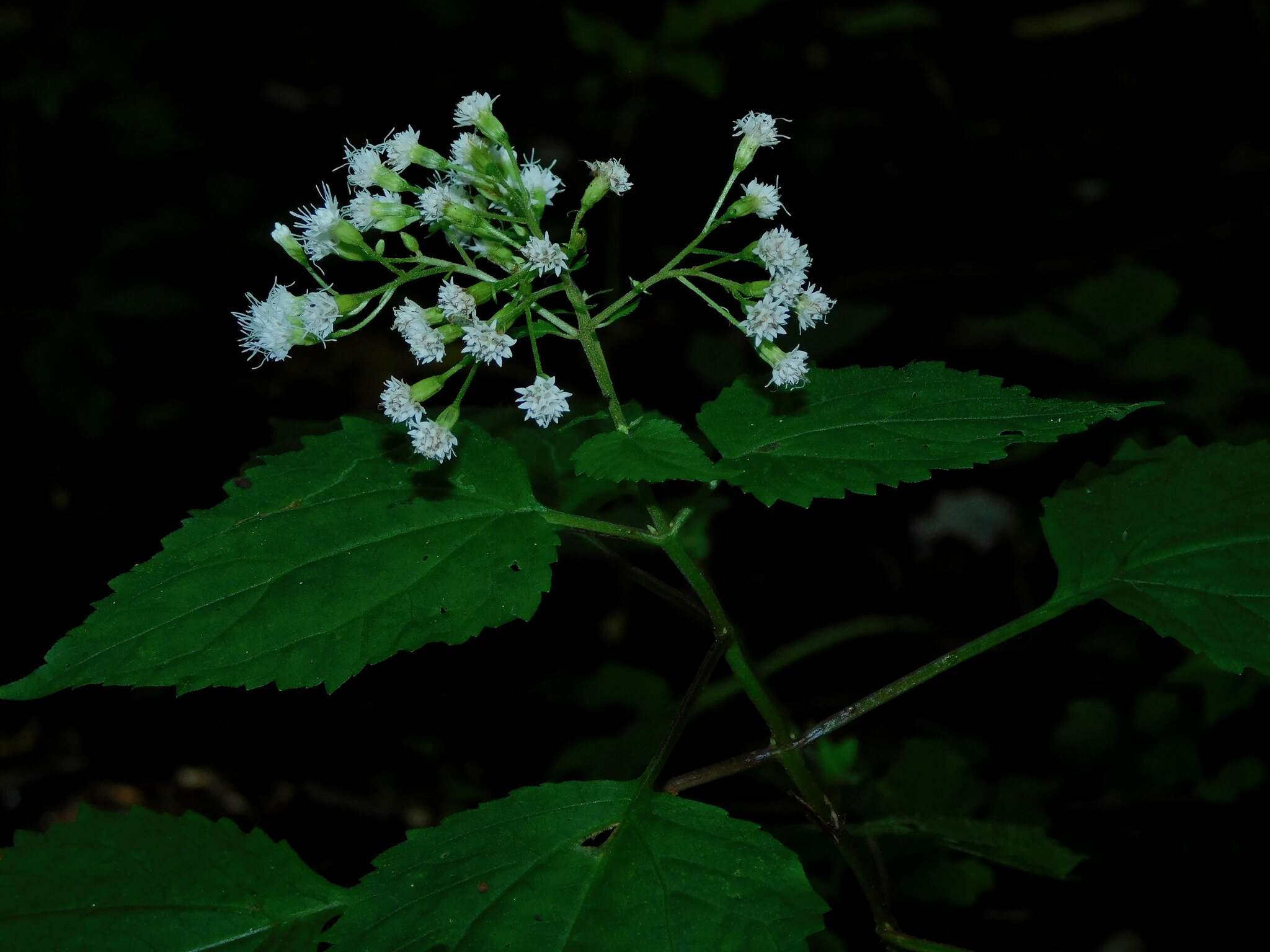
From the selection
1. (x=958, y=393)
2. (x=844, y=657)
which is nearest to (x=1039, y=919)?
(x=844, y=657)

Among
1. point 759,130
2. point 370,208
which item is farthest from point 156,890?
point 759,130

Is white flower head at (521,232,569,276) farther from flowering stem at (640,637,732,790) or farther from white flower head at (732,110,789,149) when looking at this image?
flowering stem at (640,637,732,790)

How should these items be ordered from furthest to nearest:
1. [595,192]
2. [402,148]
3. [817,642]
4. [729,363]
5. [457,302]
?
1. [729,363]
2. [817,642]
3. [402,148]
4. [595,192]
5. [457,302]

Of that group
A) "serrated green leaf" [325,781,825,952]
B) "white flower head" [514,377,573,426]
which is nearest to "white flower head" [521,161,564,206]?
"white flower head" [514,377,573,426]

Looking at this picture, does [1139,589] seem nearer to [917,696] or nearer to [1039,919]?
[1039,919]

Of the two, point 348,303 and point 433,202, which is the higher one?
point 433,202

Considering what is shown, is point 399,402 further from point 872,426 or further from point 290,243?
point 872,426

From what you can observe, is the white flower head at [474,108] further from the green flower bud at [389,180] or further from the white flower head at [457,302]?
the white flower head at [457,302]

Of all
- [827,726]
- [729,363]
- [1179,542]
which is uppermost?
[729,363]
